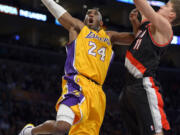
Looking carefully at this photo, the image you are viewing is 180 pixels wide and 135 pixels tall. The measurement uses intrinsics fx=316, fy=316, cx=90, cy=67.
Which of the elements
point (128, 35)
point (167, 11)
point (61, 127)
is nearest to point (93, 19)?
point (128, 35)

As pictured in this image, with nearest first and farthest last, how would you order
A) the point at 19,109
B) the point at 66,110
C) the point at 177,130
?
the point at 66,110 < the point at 19,109 < the point at 177,130

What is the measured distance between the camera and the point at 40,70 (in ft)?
58.5

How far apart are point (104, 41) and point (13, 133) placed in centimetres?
852

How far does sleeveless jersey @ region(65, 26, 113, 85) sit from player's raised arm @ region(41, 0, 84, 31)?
0.41 feet

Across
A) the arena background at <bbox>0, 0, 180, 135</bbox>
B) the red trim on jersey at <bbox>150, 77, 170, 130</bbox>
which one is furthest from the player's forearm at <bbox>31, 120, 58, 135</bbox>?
the arena background at <bbox>0, 0, 180, 135</bbox>

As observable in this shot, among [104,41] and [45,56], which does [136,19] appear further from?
[45,56]

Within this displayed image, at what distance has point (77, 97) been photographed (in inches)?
159

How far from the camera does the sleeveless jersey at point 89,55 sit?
170 inches

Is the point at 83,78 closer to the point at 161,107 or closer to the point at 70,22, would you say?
the point at 70,22

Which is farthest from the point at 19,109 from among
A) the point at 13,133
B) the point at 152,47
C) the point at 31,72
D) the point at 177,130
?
the point at 152,47

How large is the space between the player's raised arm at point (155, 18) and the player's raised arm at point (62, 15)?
5.42 feet

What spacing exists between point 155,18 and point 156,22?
42mm

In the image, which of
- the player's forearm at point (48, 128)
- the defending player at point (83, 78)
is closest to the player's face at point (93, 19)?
the defending player at point (83, 78)

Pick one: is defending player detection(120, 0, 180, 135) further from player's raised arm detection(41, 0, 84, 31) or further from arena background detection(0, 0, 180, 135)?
arena background detection(0, 0, 180, 135)
